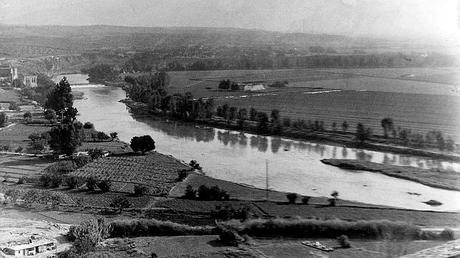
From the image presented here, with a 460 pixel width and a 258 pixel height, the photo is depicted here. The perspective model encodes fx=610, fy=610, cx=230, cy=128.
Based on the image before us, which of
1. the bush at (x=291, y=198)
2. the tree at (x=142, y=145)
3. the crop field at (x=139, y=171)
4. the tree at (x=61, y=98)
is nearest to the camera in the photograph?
the bush at (x=291, y=198)

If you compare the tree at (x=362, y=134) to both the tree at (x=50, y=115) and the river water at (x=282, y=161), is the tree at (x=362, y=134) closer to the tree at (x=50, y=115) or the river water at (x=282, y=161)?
the river water at (x=282, y=161)

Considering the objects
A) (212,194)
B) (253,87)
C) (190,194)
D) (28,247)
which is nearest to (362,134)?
(212,194)

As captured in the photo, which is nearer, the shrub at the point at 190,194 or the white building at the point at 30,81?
the shrub at the point at 190,194

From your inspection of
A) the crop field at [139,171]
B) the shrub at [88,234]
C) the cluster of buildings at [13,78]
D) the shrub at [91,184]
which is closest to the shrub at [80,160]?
the crop field at [139,171]

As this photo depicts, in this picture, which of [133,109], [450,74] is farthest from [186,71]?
[450,74]

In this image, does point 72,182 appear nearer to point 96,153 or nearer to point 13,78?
point 96,153

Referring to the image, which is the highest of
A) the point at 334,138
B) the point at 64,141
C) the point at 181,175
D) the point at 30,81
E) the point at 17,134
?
the point at 30,81
